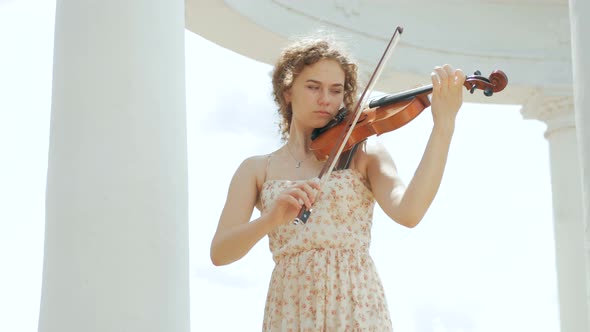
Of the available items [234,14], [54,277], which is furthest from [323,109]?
[234,14]

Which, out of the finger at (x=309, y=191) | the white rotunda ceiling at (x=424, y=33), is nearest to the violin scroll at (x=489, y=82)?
the finger at (x=309, y=191)

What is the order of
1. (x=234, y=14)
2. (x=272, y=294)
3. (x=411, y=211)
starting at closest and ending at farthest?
(x=411, y=211) < (x=272, y=294) < (x=234, y=14)

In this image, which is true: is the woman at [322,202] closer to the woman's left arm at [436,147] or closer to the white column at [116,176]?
the woman's left arm at [436,147]

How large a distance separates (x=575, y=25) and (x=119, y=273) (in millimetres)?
3994

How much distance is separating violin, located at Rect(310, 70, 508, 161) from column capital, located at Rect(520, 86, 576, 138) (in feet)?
38.5

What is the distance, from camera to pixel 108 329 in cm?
874

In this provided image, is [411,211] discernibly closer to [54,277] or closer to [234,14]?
[54,277]

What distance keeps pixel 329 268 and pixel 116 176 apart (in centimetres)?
203

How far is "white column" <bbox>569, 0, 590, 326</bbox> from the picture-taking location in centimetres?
791

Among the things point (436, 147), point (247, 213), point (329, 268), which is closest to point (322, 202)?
point (329, 268)

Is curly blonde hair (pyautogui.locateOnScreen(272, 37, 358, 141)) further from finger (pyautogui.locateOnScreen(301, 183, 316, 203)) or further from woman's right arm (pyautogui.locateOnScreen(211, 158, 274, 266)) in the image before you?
finger (pyautogui.locateOnScreen(301, 183, 316, 203))

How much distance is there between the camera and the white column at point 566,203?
1886 centimetres

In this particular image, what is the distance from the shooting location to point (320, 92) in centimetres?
866

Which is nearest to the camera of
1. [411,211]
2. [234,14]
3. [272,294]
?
[411,211]
